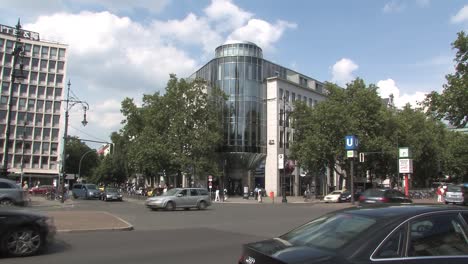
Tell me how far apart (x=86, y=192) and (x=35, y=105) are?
58402mm

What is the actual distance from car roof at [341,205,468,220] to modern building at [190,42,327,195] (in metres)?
60.0

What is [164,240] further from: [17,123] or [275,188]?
[17,123]

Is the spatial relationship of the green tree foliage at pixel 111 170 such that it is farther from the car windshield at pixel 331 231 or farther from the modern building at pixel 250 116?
the car windshield at pixel 331 231

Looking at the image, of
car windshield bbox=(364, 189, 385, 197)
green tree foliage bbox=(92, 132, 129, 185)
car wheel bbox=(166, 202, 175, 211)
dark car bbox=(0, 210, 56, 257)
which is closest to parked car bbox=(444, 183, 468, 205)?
car windshield bbox=(364, 189, 385, 197)

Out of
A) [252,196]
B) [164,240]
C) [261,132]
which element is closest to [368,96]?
[261,132]

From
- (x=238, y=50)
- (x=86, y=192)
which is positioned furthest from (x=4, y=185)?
(x=238, y=50)

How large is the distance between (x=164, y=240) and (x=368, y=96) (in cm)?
4836

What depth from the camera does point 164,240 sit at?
13133 millimetres

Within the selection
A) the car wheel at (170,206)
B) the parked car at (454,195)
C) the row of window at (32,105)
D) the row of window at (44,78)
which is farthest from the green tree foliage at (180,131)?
the row of window at (44,78)

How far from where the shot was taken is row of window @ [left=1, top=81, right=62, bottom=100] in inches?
3846

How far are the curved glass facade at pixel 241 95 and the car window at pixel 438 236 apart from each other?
60.7m

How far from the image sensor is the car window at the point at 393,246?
13.4ft

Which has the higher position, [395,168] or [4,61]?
[4,61]

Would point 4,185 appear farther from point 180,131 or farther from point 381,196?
point 180,131
